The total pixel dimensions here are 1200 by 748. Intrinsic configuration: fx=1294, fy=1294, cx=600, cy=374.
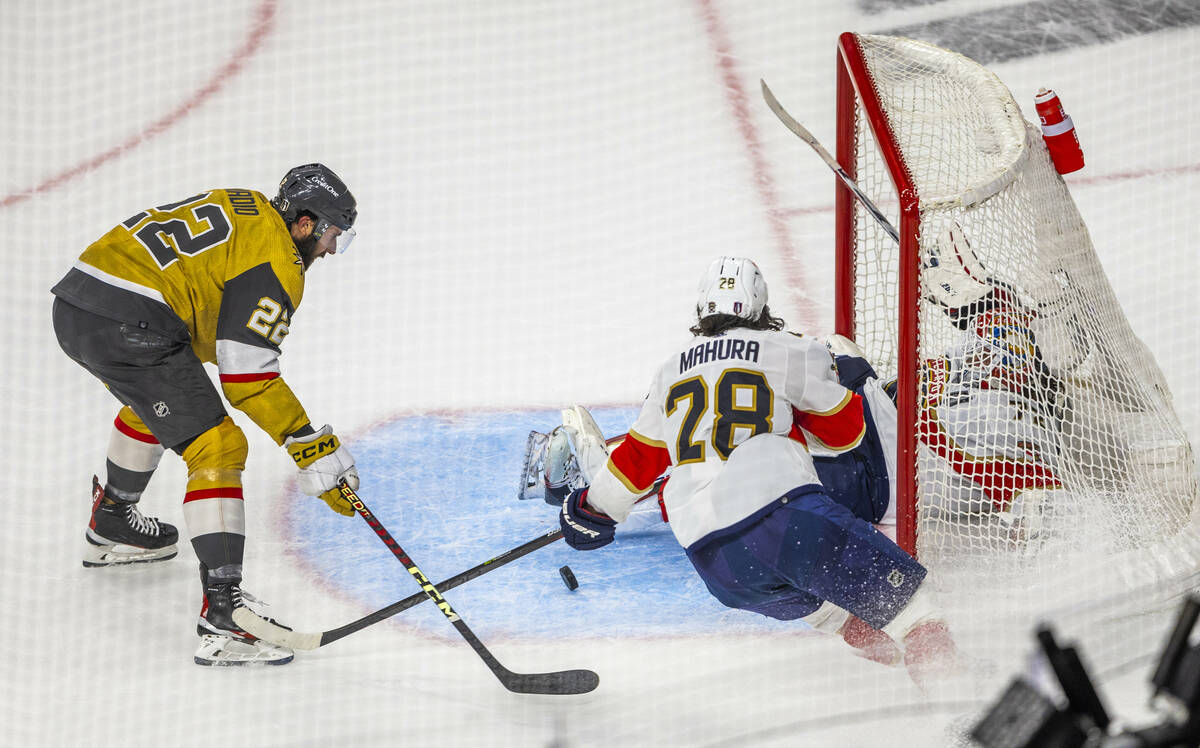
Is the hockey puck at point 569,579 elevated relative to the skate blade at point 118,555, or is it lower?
elevated

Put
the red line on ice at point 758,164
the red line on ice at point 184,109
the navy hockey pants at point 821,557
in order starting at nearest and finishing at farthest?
1. the navy hockey pants at point 821,557
2. the red line on ice at point 758,164
3. the red line on ice at point 184,109

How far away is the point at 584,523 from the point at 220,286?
95 cm

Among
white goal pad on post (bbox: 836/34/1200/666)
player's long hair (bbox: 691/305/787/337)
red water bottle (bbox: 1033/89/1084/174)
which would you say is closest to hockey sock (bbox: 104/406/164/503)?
player's long hair (bbox: 691/305/787/337)

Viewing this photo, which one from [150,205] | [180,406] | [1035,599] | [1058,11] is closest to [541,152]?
[150,205]

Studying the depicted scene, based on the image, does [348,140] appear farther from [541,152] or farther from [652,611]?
[652,611]

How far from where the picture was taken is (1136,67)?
5344 mm

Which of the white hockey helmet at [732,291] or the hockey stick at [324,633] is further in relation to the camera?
the hockey stick at [324,633]

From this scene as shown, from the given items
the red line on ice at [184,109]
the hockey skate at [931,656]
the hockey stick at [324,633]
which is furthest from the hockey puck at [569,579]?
the red line on ice at [184,109]

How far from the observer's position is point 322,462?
9.36 ft

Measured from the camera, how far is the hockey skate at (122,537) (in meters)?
3.24

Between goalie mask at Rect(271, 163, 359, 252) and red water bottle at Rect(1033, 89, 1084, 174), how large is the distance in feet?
5.07

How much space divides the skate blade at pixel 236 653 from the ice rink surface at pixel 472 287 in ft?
0.11

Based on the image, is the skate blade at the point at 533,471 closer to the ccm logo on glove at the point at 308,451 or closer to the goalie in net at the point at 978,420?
the ccm logo on glove at the point at 308,451

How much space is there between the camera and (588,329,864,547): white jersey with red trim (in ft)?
7.87
